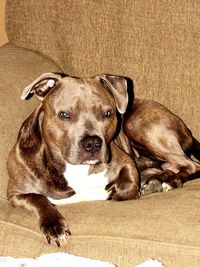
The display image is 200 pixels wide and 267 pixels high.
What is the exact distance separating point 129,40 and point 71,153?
1056mm

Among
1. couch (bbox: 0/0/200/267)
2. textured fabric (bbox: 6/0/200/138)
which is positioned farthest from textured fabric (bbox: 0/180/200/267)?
textured fabric (bbox: 6/0/200/138)

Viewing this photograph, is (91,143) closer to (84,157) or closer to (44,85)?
(84,157)

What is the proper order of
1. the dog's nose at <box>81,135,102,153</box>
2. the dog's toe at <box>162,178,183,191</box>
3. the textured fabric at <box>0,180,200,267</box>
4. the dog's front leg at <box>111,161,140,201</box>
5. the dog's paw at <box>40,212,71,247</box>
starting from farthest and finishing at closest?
the dog's toe at <box>162,178,183,191</box> → the dog's front leg at <box>111,161,140,201</box> → the dog's nose at <box>81,135,102,153</box> → the dog's paw at <box>40,212,71,247</box> → the textured fabric at <box>0,180,200,267</box>

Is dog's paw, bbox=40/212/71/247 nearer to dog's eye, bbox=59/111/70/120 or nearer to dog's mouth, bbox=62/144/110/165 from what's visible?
dog's mouth, bbox=62/144/110/165

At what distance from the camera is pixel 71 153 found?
2.75 metres

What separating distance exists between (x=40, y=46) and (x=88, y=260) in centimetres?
187

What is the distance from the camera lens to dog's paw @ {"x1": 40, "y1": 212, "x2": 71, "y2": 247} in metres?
2.42

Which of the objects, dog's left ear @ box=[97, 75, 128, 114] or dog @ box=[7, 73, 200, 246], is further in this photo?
dog's left ear @ box=[97, 75, 128, 114]

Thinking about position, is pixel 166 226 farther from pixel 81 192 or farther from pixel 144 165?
pixel 144 165

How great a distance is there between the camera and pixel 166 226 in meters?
2.36

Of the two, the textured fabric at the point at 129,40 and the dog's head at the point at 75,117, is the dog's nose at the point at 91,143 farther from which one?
the textured fabric at the point at 129,40

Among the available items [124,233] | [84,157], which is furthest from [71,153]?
[124,233]

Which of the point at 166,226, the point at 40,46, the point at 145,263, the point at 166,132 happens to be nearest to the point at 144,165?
the point at 166,132

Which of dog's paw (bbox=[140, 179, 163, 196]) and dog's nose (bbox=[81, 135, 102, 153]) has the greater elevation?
dog's nose (bbox=[81, 135, 102, 153])
